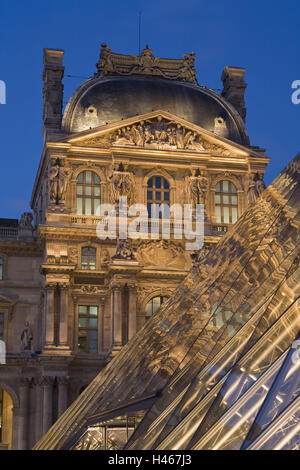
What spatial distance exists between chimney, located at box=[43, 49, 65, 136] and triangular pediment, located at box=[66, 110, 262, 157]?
293cm

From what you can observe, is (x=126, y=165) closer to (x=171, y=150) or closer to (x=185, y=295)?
(x=171, y=150)

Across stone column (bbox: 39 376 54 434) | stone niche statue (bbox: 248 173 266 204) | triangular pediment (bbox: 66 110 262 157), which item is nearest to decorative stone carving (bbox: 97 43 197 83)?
triangular pediment (bbox: 66 110 262 157)

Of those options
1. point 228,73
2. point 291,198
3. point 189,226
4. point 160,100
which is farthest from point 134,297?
point 291,198

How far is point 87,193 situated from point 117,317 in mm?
6728

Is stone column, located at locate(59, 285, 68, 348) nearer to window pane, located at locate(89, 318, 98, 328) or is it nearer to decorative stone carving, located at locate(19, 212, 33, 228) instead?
window pane, located at locate(89, 318, 98, 328)

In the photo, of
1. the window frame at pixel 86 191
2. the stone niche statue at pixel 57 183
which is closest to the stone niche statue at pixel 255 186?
the window frame at pixel 86 191

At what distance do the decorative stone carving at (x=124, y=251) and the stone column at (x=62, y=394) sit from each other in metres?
6.19

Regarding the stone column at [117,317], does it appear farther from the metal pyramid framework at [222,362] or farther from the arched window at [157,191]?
the metal pyramid framework at [222,362]

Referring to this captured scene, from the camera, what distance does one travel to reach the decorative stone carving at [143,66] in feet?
146

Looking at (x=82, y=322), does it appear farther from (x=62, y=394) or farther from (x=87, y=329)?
(x=62, y=394)

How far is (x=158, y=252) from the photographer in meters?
38.3

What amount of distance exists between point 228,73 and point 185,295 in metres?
29.2

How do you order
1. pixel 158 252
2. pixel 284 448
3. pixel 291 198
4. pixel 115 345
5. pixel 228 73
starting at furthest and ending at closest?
pixel 228 73 → pixel 158 252 → pixel 115 345 → pixel 291 198 → pixel 284 448

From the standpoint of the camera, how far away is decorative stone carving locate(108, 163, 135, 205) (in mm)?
38500
